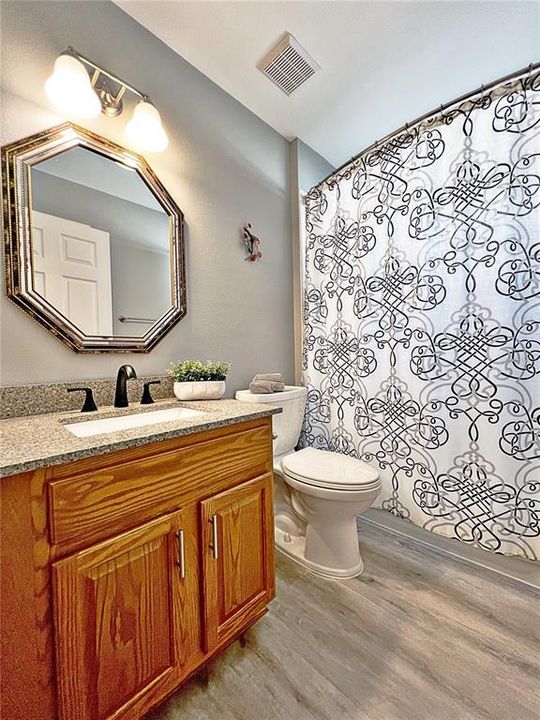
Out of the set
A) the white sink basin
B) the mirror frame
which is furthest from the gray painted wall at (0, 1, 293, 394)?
the white sink basin

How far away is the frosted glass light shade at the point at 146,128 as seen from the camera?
54.3 inches

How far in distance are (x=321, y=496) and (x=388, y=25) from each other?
220cm

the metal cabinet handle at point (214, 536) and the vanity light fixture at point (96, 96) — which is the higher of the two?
the vanity light fixture at point (96, 96)

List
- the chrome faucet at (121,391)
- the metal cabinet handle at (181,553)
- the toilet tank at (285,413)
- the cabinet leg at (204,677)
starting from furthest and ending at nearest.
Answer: the toilet tank at (285,413), the chrome faucet at (121,391), the cabinet leg at (204,677), the metal cabinet handle at (181,553)

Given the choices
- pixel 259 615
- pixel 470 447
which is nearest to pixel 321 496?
pixel 259 615

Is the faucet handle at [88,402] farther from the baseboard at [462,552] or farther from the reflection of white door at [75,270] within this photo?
the baseboard at [462,552]

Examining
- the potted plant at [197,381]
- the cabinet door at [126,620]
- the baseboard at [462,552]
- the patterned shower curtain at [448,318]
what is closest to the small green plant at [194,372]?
the potted plant at [197,381]

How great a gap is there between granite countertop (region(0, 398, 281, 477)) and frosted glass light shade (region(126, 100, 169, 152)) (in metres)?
1.17

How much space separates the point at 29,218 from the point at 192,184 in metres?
0.80

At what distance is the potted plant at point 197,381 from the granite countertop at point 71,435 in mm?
190

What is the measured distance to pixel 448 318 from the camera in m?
1.48

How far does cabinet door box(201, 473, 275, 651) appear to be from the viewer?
97cm

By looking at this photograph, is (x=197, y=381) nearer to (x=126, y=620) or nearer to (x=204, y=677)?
(x=126, y=620)

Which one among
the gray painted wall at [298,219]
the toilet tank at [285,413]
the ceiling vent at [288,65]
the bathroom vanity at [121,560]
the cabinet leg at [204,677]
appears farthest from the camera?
the gray painted wall at [298,219]
